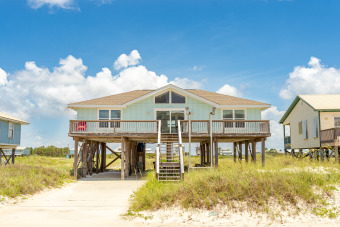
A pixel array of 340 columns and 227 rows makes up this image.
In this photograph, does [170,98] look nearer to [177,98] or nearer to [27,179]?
[177,98]

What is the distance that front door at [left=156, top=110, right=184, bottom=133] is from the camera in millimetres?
26483

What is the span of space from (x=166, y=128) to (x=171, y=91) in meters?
2.91

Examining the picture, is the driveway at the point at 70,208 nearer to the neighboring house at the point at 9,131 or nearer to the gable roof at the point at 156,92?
the gable roof at the point at 156,92

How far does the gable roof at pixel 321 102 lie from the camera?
27.0 m

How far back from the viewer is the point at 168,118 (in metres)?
26.5

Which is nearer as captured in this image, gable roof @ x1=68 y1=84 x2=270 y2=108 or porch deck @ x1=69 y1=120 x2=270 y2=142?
porch deck @ x1=69 y1=120 x2=270 y2=142

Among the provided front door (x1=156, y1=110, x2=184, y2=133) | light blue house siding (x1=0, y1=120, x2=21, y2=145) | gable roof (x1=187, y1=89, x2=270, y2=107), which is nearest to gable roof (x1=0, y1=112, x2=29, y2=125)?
light blue house siding (x1=0, y1=120, x2=21, y2=145)

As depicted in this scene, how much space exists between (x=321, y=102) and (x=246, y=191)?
65.3ft

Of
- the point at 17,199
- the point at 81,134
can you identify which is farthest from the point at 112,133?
the point at 17,199

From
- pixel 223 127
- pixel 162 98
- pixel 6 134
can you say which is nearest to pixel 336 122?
pixel 223 127

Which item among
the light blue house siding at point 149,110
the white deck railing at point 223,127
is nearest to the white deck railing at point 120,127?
the light blue house siding at point 149,110

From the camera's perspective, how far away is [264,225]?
10.8m

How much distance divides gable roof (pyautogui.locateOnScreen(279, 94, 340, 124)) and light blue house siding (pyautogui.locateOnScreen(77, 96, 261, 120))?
513 centimetres

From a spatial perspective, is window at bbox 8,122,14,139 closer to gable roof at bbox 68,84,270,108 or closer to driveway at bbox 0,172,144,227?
gable roof at bbox 68,84,270,108
